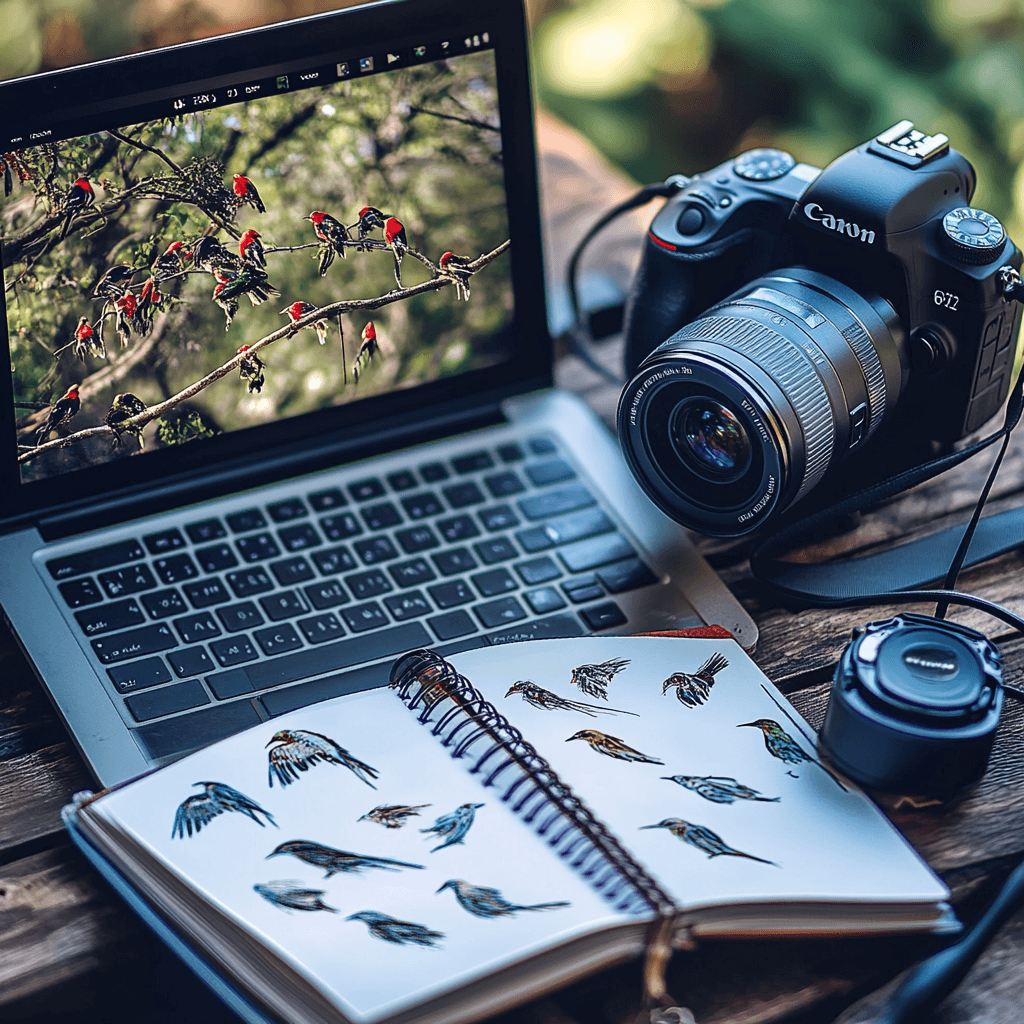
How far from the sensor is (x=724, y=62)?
1.69m

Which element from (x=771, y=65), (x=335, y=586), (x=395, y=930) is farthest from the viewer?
(x=771, y=65)

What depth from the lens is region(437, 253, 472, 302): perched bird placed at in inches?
30.0

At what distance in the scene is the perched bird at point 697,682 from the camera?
623 mm

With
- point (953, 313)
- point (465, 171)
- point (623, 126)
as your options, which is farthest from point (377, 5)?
point (623, 126)

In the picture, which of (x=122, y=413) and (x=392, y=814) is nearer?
(x=392, y=814)

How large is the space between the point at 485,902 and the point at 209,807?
0.14 m

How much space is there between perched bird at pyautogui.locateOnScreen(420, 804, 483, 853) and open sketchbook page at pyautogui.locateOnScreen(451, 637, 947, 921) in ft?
0.16

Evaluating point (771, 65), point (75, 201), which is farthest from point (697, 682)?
point (771, 65)

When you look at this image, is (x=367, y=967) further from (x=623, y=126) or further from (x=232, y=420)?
(x=623, y=126)

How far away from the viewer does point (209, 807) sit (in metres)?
0.55

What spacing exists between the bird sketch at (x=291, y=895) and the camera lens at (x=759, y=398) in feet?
1.08

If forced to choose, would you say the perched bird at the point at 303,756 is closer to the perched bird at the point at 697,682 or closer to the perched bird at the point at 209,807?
the perched bird at the point at 209,807

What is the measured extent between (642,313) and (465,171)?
0.16m

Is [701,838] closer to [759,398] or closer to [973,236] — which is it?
[759,398]
